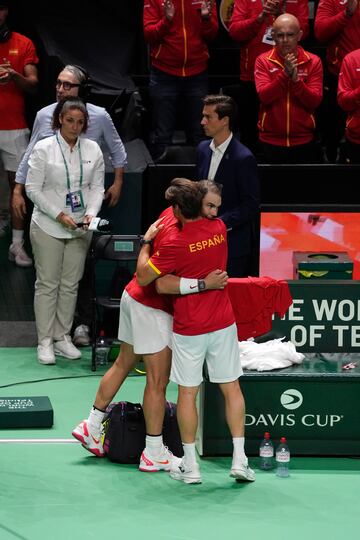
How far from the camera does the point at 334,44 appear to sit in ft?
38.6

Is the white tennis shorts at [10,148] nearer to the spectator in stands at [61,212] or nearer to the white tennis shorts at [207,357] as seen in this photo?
the spectator in stands at [61,212]

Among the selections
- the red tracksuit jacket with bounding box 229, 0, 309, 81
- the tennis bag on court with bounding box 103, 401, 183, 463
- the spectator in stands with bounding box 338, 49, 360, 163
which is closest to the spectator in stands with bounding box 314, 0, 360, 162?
the red tracksuit jacket with bounding box 229, 0, 309, 81

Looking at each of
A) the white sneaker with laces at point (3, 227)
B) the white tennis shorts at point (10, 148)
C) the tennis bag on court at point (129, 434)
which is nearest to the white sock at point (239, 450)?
the tennis bag on court at point (129, 434)

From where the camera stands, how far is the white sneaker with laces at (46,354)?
32.4ft

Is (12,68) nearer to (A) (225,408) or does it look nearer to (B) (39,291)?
(B) (39,291)

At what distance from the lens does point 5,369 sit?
32.0 ft

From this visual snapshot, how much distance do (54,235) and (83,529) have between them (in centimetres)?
359

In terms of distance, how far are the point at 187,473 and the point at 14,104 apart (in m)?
5.57

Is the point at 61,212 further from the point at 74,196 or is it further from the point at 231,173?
the point at 231,173

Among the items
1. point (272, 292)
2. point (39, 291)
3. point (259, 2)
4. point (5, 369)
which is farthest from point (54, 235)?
point (259, 2)

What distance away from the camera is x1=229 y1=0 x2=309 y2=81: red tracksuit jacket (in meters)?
11.3

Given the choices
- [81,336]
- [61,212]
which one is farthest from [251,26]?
[81,336]

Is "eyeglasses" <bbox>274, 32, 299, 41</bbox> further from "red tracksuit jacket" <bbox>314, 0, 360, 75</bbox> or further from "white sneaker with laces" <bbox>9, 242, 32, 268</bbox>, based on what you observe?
"white sneaker with laces" <bbox>9, 242, 32, 268</bbox>

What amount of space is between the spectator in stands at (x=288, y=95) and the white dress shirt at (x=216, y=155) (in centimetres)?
120
